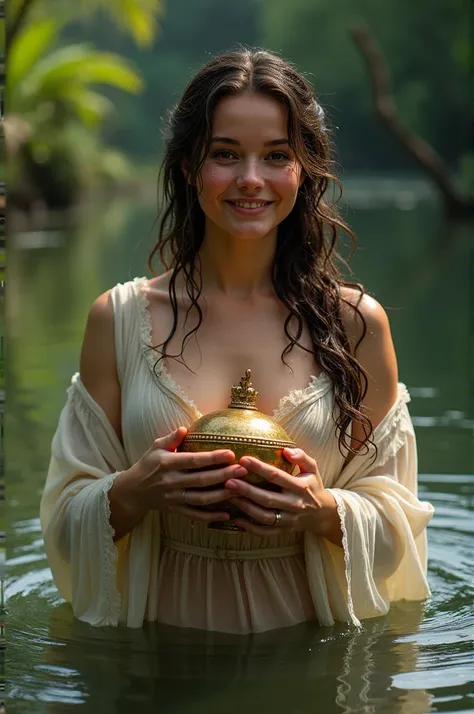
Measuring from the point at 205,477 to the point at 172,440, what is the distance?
0.57 ft

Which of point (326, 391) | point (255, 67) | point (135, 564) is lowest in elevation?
point (135, 564)

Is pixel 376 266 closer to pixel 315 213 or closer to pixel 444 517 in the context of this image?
Result: pixel 444 517

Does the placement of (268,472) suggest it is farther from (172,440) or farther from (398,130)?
(398,130)

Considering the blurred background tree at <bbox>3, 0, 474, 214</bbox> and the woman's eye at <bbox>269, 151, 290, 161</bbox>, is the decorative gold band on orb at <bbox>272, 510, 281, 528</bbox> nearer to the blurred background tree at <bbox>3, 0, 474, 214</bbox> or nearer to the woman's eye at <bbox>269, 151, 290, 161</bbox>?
the woman's eye at <bbox>269, 151, 290, 161</bbox>

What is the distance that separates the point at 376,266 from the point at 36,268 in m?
4.52

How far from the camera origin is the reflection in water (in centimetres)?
382

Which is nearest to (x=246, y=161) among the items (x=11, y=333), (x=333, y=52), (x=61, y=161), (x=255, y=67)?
Answer: (x=255, y=67)

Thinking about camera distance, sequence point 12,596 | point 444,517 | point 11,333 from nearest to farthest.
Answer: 1. point 12,596
2. point 444,517
3. point 11,333

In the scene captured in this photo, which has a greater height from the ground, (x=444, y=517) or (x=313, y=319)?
(x=313, y=319)

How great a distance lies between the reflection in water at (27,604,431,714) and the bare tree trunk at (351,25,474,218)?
23.8 m

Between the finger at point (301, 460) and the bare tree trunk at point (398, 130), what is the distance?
23899mm

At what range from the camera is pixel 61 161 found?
97.2ft

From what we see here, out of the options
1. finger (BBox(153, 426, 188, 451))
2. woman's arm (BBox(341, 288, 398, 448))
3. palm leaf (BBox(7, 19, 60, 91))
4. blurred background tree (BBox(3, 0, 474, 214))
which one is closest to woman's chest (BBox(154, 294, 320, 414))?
woman's arm (BBox(341, 288, 398, 448))

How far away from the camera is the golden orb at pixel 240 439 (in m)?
3.77
